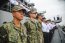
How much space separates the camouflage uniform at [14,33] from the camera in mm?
3414

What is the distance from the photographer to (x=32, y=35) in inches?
194

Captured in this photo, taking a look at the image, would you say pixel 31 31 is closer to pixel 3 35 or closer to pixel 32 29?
pixel 32 29

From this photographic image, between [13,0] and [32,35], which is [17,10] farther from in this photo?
[13,0]

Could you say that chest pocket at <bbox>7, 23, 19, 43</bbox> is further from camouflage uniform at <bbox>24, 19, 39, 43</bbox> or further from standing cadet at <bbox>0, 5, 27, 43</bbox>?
camouflage uniform at <bbox>24, 19, 39, 43</bbox>

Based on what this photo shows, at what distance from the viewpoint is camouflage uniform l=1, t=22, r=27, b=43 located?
3.41m

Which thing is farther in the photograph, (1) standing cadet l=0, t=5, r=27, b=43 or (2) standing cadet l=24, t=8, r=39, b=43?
(2) standing cadet l=24, t=8, r=39, b=43

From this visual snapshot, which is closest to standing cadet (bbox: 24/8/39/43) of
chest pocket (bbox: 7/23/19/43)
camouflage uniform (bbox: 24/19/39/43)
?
camouflage uniform (bbox: 24/19/39/43)

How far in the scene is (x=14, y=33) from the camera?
351 centimetres

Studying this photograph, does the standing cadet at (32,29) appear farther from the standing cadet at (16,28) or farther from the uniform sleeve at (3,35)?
the uniform sleeve at (3,35)

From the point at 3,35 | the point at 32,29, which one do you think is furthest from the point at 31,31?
the point at 3,35

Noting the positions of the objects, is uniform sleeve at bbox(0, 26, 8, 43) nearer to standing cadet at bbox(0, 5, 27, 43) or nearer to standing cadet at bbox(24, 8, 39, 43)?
standing cadet at bbox(0, 5, 27, 43)

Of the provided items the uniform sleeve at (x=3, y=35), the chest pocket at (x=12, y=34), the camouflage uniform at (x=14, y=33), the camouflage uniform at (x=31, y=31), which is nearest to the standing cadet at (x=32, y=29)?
the camouflage uniform at (x=31, y=31)

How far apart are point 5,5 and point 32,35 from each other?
3.77 feet

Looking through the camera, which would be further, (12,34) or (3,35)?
(12,34)
